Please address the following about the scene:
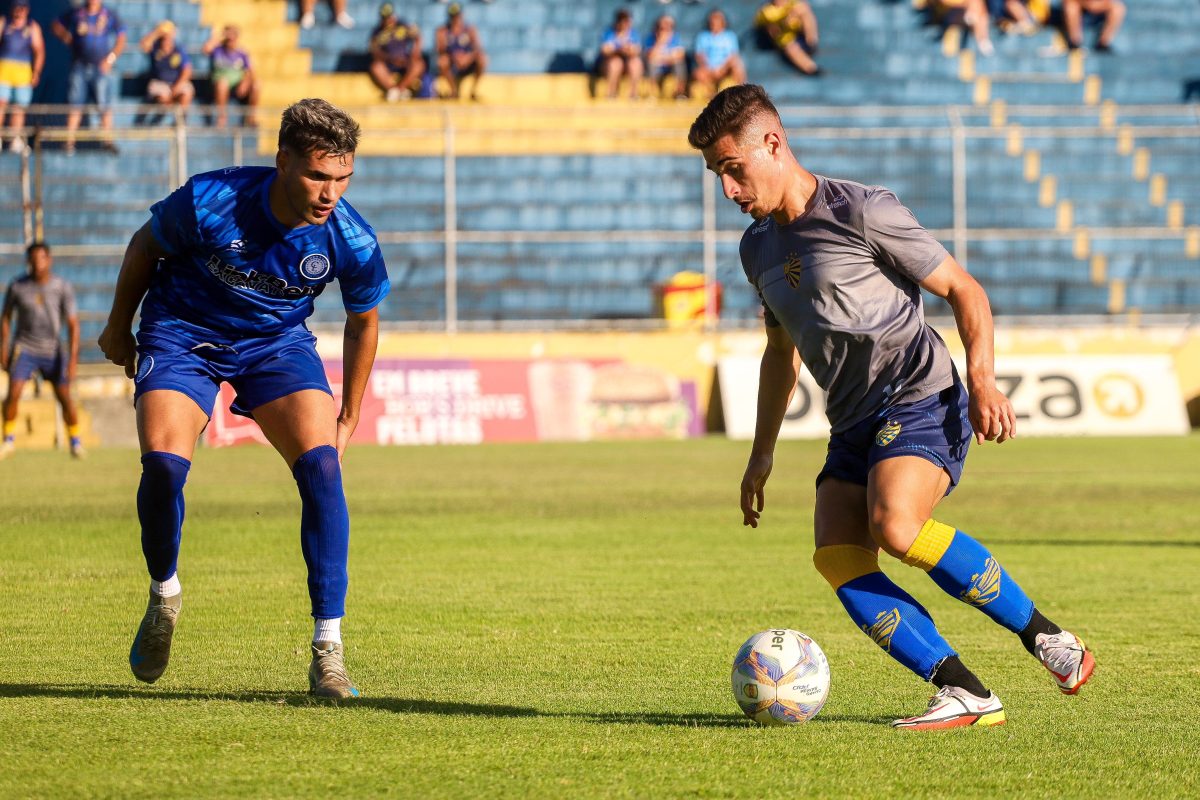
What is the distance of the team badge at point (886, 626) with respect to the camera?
213 inches

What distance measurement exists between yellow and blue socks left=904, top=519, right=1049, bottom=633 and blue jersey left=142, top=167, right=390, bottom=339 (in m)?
2.11

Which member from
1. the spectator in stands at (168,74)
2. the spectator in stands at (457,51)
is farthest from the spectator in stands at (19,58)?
the spectator in stands at (457,51)

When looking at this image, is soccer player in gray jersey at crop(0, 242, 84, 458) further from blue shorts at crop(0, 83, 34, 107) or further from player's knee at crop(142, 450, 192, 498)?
player's knee at crop(142, 450, 192, 498)

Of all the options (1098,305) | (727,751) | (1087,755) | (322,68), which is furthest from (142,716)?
(322,68)

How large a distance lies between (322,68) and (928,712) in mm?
24183

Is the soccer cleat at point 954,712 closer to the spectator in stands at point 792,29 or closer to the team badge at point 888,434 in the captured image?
the team badge at point 888,434

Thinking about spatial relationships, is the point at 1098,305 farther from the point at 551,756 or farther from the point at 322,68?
the point at 551,756


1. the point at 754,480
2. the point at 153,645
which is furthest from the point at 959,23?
the point at 153,645

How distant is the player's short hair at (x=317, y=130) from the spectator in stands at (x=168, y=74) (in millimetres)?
21122

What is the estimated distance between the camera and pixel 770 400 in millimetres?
5918

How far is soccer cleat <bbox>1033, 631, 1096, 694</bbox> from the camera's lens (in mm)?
5336

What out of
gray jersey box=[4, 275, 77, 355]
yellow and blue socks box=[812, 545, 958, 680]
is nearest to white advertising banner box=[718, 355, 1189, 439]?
gray jersey box=[4, 275, 77, 355]

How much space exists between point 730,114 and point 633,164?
20.6 meters

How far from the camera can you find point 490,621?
25.8ft
